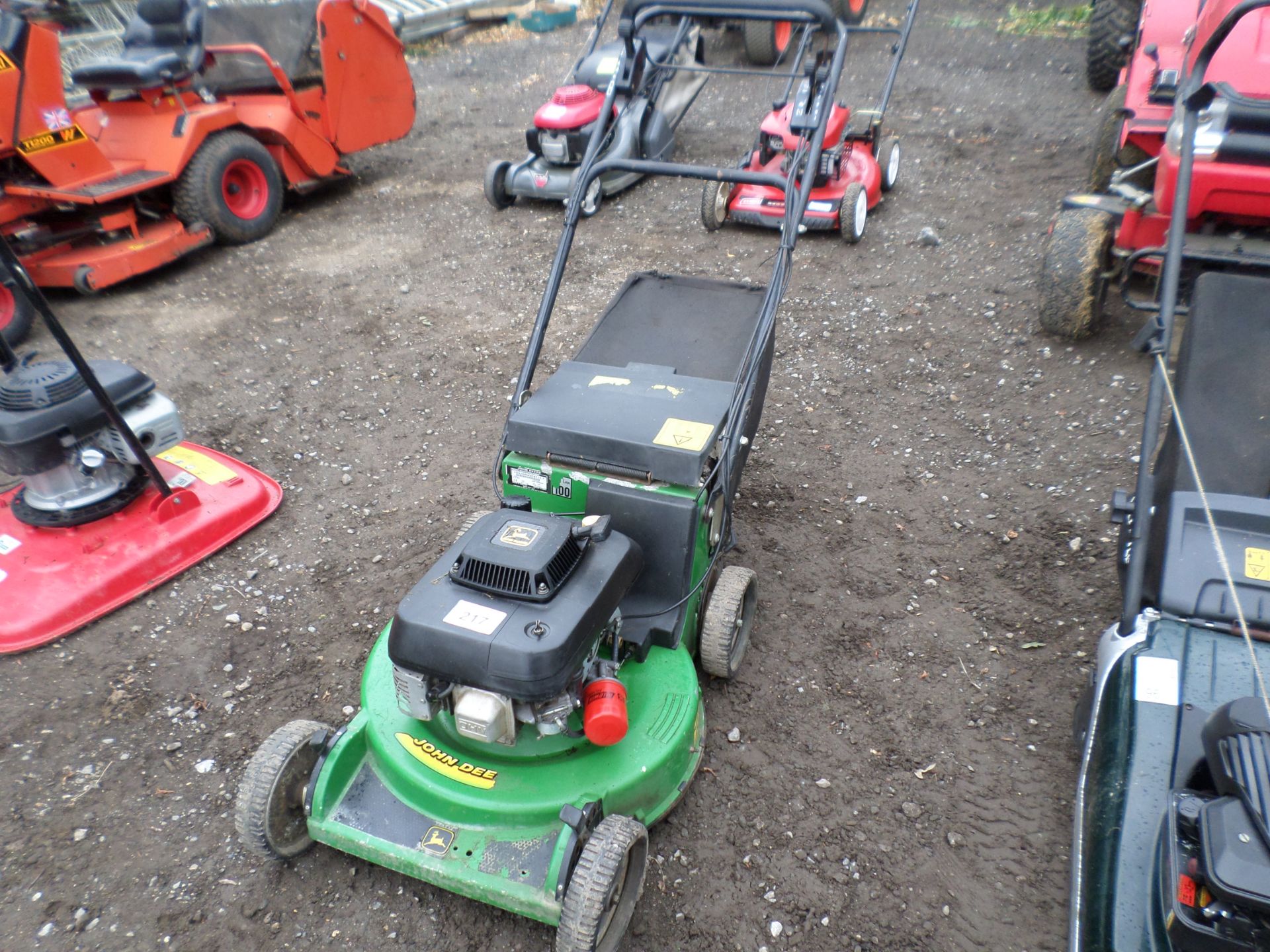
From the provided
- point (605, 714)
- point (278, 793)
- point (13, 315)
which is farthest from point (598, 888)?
point (13, 315)

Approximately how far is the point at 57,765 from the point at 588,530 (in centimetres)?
155

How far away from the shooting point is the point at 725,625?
7.14 ft

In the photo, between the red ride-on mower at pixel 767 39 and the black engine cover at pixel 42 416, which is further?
the red ride-on mower at pixel 767 39

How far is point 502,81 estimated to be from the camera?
8273mm

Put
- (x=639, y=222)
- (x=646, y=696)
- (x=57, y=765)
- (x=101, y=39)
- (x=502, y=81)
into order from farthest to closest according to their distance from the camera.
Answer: (x=502, y=81), (x=101, y=39), (x=639, y=222), (x=57, y=765), (x=646, y=696)

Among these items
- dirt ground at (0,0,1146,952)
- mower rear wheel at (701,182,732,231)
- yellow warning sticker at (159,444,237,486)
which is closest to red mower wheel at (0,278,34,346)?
dirt ground at (0,0,1146,952)

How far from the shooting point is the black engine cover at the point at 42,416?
2.45 metres

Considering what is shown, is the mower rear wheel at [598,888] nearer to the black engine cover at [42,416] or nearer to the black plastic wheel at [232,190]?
the black engine cover at [42,416]

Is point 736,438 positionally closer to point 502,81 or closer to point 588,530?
point 588,530

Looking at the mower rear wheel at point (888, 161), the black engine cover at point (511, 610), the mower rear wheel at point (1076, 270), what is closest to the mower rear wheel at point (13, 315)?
the black engine cover at point (511, 610)

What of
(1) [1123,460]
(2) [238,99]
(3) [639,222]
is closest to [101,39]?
(2) [238,99]

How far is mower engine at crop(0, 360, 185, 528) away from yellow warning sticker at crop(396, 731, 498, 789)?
152 cm

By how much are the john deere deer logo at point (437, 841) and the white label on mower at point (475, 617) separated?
1.48 feet

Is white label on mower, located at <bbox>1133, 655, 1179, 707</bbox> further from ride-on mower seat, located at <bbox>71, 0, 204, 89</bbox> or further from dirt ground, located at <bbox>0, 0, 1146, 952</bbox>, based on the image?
ride-on mower seat, located at <bbox>71, 0, 204, 89</bbox>
